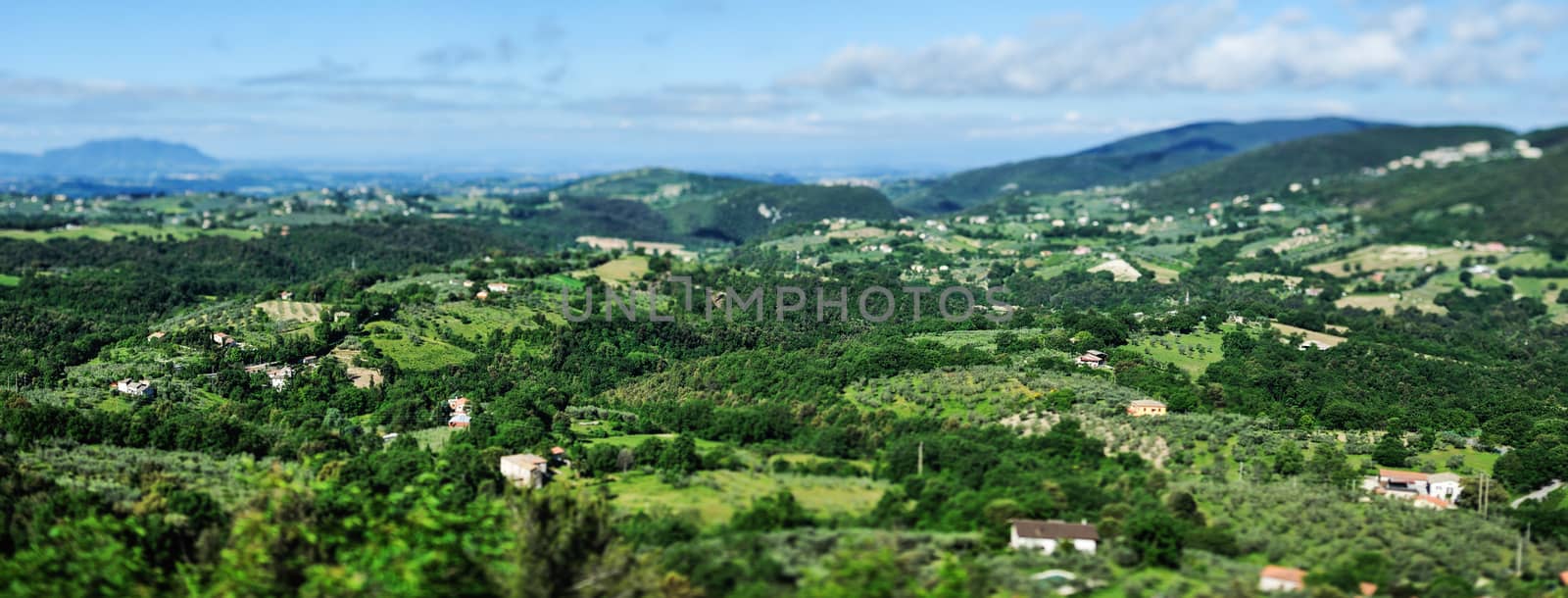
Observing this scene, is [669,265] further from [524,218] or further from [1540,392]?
[524,218]

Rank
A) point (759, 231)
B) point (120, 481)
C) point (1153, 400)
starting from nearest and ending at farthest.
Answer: point (120, 481) < point (1153, 400) < point (759, 231)

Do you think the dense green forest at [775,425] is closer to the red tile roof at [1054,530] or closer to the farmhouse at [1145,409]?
the farmhouse at [1145,409]

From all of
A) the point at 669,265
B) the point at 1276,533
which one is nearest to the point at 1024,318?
the point at 669,265

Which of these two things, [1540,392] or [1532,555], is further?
[1540,392]

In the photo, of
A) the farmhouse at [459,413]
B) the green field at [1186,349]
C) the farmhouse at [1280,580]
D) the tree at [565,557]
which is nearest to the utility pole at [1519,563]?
the farmhouse at [1280,580]

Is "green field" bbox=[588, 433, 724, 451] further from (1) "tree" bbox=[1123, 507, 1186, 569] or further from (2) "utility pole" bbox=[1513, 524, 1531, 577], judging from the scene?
(2) "utility pole" bbox=[1513, 524, 1531, 577]

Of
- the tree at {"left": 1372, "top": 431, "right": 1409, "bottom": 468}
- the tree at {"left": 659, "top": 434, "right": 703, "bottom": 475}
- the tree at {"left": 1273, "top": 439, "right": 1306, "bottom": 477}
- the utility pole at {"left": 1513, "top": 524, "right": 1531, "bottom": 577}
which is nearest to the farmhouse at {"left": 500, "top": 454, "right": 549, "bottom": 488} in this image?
the tree at {"left": 659, "top": 434, "right": 703, "bottom": 475}

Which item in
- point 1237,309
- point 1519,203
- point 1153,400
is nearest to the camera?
point 1153,400
